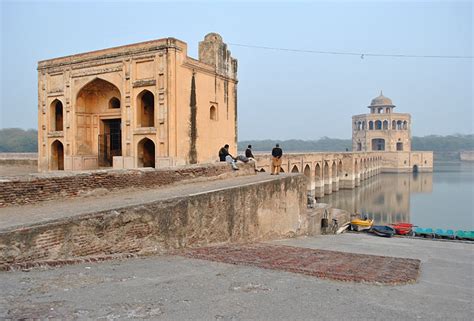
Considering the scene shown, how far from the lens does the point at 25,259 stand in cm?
432

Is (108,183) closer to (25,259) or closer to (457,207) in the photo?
(25,259)

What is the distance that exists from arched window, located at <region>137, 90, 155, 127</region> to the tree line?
35188mm

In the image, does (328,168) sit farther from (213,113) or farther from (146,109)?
(146,109)

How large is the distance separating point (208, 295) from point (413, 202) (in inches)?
1357

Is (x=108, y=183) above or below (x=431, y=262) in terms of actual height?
above

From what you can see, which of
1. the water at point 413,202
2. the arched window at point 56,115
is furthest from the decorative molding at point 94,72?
the water at point 413,202

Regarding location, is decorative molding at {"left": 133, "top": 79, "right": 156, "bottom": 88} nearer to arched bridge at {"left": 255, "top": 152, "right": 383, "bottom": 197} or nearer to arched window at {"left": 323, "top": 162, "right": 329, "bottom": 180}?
arched bridge at {"left": 255, "top": 152, "right": 383, "bottom": 197}

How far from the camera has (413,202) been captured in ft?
113

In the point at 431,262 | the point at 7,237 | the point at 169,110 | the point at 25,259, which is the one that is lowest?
the point at 431,262

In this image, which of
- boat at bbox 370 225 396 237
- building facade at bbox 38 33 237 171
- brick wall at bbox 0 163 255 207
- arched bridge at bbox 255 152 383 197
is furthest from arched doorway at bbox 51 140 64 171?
boat at bbox 370 225 396 237

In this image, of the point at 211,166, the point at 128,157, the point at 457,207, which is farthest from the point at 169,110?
the point at 457,207

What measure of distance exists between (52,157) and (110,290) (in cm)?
1688

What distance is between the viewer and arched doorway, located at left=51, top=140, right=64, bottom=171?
62.0 ft

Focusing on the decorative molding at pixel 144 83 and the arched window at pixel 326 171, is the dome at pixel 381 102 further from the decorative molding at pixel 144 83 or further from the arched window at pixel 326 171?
the decorative molding at pixel 144 83
